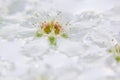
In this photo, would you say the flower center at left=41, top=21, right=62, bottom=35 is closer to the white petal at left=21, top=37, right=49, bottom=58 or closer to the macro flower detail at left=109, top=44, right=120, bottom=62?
the white petal at left=21, top=37, right=49, bottom=58

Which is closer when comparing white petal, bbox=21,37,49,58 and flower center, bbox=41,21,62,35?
white petal, bbox=21,37,49,58

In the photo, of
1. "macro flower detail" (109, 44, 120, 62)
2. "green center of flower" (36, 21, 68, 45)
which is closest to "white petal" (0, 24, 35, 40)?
"green center of flower" (36, 21, 68, 45)

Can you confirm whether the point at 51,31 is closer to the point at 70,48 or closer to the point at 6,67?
the point at 70,48

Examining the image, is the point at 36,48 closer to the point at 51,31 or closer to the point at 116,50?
the point at 51,31

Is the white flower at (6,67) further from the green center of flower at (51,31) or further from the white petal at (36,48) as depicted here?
the green center of flower at (51,31)

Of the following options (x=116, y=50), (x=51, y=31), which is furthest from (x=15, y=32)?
(x=116, y=50)

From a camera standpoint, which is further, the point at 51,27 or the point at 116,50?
the point at 51,27

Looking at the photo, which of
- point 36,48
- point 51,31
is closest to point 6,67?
point 36,48

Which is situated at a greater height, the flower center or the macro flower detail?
the flower center

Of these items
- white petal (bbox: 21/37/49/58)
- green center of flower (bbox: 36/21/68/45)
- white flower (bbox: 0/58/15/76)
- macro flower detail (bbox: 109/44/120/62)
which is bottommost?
macro flower detail (bbox: 109/44/120/62)

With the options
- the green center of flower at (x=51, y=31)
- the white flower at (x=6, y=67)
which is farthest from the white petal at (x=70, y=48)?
the white flower at (x=6, y=67)
